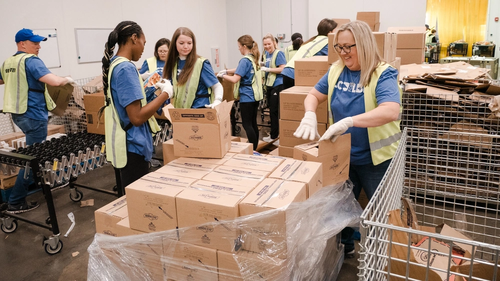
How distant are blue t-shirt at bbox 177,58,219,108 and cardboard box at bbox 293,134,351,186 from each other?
124 cm

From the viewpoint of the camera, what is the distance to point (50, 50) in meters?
5.35

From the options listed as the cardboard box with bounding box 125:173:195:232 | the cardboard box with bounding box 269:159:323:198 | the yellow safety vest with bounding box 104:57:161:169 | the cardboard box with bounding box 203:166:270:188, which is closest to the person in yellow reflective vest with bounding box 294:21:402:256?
the cardboard box with bounding box 269:159:323:198

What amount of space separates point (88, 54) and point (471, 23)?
841cm

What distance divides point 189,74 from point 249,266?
1.91 metres

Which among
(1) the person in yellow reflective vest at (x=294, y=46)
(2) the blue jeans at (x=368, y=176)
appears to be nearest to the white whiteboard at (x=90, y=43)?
(1) the person in yellow reflective vest at (x=294, y=46)

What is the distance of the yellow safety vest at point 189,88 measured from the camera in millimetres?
3034

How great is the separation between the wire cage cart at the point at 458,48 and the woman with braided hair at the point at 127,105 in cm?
834

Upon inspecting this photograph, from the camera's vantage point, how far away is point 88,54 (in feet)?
19.4

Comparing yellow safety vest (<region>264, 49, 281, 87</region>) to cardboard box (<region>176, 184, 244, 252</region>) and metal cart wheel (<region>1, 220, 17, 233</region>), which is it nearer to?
metal cart wheel (<region>1, 220, 17, 233</region>)

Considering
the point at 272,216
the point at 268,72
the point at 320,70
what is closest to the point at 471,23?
the point at 268,72

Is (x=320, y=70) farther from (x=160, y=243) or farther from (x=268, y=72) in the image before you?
(x=268, y=72)

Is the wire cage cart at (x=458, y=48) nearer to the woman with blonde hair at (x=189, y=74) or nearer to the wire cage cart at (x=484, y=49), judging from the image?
the wire cage cart at (x=484, y=49)

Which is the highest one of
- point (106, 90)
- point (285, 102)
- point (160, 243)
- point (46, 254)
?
point (106, 90)

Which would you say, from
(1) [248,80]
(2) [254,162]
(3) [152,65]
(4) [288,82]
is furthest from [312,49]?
(2) [254,162]
